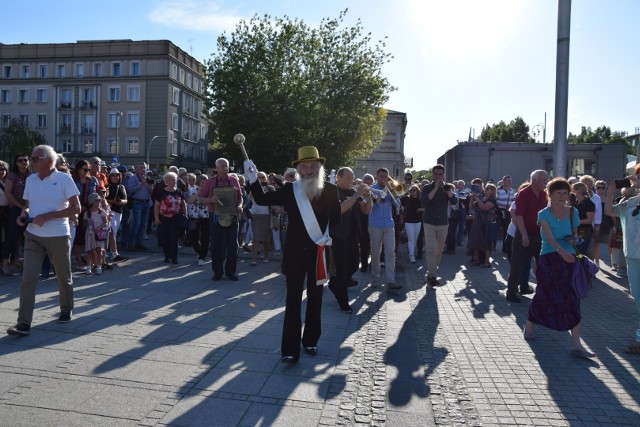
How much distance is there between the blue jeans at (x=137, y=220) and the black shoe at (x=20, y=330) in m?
7.11

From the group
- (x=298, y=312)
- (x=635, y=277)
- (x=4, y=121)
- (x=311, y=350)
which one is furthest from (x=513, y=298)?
(x=4, y=121)

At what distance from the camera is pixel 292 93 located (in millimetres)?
34281

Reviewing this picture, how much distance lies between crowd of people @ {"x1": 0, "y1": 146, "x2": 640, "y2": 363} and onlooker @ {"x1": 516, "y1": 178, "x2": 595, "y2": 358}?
0.01 meters

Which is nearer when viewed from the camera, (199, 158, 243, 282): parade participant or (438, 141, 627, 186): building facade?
(199, 158, 243, 282): parade participant

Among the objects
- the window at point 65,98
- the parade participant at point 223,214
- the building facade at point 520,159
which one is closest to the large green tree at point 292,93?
the building facade at point 520,159

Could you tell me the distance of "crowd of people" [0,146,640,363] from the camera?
538 centimetres

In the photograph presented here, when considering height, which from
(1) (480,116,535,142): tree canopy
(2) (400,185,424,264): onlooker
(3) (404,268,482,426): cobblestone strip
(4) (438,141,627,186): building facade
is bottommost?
(3) (404,268,482,426): cobblestone strip

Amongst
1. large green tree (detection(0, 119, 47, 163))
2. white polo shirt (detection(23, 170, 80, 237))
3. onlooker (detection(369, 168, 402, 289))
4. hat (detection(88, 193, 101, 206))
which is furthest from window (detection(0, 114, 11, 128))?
white polo shirt (detection(23, 170, 80, 237))

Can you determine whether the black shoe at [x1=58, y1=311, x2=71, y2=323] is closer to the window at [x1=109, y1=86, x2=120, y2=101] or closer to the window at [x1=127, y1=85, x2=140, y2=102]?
the window at [x1=127, y1=85, x2=140, y2=102]

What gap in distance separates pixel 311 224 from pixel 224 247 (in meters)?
4.64

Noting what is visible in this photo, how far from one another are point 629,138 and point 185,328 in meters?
86.9

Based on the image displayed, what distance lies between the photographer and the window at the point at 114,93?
63.7 meters

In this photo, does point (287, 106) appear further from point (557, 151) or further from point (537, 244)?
point (537, 244)

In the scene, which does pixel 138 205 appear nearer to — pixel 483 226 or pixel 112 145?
pixel 483 226
